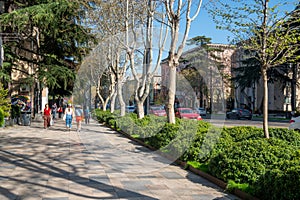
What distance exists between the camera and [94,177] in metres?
7.17

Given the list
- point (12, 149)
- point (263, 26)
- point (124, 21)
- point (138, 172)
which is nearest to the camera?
point (138, 172)

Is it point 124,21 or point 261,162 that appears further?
point 124,21

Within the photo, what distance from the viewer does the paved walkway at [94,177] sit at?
19.6ft

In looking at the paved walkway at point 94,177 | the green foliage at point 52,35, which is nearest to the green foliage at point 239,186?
the paved walkway at point 94,177

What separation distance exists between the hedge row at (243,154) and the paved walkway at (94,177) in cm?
47

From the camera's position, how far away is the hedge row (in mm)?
5191

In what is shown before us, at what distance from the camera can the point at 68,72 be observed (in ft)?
70.8

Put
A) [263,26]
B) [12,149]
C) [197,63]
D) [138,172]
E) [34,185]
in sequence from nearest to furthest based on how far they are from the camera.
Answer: [34,185] < [138,172] < [263,26] < [12,149] < [197,63]

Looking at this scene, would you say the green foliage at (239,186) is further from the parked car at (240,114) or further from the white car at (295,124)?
the parked car at (240,114)

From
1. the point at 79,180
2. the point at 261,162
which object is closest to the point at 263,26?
the point at 261,162

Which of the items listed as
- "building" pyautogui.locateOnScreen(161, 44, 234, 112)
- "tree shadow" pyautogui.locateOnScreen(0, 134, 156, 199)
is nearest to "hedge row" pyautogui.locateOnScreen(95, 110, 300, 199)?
"building" pyautogui.locateOnScreen(161, 44, 234, 112)

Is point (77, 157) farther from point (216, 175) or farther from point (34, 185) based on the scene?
point (216, 175)

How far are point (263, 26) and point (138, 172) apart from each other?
5207mm

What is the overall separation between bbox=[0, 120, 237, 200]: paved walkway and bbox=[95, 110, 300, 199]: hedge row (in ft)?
1.53
